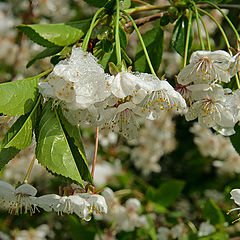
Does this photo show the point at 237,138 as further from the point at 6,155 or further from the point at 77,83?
the point at 6,155

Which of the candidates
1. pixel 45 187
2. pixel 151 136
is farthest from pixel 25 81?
pixel 151 136

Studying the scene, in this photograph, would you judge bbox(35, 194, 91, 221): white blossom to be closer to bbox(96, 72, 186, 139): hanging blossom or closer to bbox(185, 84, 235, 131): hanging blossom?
bbox(96, 72, 186, 139): hanging blossom

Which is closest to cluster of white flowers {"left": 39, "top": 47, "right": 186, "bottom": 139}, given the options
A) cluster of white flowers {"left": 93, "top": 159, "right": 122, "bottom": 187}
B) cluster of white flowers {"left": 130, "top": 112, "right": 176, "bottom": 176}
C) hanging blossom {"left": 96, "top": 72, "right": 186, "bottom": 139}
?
hanging blossom {"left": 96, "top": 72, "right": 186, "bottom": 139}

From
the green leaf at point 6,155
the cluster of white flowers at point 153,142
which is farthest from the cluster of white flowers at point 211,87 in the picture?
the cluster of white flowers at point 153,142

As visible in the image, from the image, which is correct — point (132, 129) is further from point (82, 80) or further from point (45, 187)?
point (45, 187)

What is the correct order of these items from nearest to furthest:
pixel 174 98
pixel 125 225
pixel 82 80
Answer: pixel 82 80 < pixel 174 98 < pixel 125 225

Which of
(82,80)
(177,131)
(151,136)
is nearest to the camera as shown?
(82,80)
